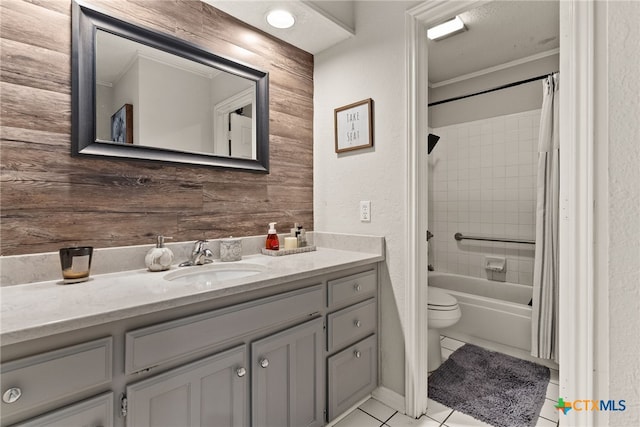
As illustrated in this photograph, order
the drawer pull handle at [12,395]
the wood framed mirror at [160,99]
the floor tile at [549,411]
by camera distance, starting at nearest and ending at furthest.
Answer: the drawer pull handle at [12,395] < the wood framed mirror at [160,99] < the floor tile at [549,411]

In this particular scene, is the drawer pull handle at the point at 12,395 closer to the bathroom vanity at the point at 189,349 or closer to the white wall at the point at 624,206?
the bathroom vanity at the point at 189,349

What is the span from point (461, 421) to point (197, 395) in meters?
1.36

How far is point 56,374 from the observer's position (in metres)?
0.73

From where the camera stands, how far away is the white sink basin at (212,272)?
1325mm

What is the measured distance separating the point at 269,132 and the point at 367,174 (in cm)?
66

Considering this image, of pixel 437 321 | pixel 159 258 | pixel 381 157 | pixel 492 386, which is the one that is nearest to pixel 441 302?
pixel 437 321

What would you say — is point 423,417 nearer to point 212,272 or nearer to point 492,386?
point 492,386

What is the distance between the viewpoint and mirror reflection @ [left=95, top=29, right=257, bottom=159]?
50.1 inches

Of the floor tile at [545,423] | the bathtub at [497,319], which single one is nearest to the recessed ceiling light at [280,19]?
the bathtub at [497,319]

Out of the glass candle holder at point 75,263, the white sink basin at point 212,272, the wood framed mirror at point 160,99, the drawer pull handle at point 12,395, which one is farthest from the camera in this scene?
the white sink basin at point 212,272

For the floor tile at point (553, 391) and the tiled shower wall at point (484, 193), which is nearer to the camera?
the floor tile at point (553, 391)

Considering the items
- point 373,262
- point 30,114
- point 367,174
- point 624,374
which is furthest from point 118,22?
point 624,374

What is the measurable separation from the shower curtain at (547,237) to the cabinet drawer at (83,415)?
2.41m

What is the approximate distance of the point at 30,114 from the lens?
3.61 feet
